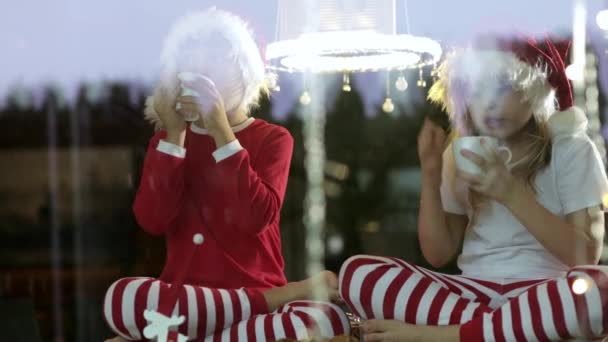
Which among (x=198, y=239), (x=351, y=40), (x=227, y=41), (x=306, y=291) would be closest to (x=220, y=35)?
(x=227, y=41)

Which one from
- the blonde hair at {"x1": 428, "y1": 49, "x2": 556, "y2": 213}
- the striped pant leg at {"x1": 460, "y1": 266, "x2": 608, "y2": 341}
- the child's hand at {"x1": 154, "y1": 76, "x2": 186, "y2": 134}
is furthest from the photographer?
the child's hand at {"x1": 154, "y1": 76, "x2": 186, "y2": 134}

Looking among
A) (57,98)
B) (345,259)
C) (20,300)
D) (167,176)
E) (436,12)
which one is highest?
(436,12)

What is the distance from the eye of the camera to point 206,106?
5.45ft

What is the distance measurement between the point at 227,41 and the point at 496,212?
0.53 metres

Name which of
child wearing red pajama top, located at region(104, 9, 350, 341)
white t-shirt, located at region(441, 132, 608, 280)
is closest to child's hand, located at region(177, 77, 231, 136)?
child wearing red pajama top, located at region(104, 9, 350, 341)

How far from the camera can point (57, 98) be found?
70.3 inches

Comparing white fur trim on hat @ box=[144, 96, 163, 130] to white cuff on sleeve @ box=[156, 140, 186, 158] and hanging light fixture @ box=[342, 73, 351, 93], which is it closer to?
white cuff on sleeve @ box=[156, 140, 186, 158]

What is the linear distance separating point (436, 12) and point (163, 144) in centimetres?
50

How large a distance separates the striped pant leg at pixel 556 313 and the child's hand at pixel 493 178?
5.9 inches

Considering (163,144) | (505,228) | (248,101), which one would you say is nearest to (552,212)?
(505,228)

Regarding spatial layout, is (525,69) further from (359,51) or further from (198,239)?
(198,239)

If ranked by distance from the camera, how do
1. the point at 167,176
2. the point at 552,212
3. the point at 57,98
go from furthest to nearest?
the point at 57,98
the point at 167,176
the point at 552,212

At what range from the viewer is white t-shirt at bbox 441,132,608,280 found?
155cm

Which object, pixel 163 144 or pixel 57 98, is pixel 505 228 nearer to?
pixel 163 144
